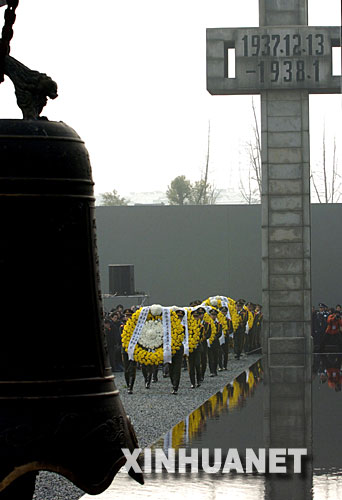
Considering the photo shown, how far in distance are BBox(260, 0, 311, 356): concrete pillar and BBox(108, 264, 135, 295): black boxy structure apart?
818 centimetres

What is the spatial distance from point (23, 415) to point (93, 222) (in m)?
0.57

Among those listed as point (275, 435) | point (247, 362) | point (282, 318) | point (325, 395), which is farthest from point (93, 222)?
point (247, 362)

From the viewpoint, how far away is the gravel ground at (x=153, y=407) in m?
11.6

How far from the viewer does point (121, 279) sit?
36.4 metres

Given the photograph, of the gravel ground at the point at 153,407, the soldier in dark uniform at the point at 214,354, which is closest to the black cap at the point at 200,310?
the soldier in dark uniform at the point at 214,354

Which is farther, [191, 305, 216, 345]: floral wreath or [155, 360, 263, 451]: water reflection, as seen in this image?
[191, 305, 216, 345]: floral wreath

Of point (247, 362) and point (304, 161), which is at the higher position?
point (304, 161)

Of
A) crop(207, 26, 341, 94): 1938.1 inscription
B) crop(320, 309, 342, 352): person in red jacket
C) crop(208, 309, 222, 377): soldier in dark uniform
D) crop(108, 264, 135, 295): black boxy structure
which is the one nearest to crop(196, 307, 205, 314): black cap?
crop(208, 309, 222, 377): soldier in dark uniform

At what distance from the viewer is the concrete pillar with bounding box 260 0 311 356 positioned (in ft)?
94.3

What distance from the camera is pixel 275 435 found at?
14.8 meters

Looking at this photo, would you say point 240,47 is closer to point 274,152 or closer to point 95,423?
point 274,152

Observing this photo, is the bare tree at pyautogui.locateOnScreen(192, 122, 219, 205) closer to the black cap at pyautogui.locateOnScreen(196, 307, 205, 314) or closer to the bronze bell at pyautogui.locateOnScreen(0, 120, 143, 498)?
the black cap at pyautogui.locateOnScreen(196, 307, 205, 314)

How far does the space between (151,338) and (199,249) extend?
23.8 metres

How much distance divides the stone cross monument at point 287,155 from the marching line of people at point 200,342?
1.48 meters
